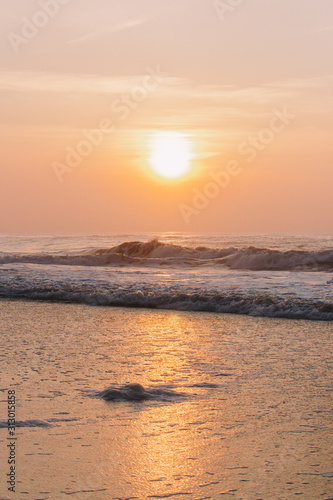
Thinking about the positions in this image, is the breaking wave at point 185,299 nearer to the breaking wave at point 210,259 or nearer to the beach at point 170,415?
the beach at point 170,415

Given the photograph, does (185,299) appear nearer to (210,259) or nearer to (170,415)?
(170,415)

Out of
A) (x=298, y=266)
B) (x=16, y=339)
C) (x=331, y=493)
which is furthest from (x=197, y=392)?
(x=298, y=266)

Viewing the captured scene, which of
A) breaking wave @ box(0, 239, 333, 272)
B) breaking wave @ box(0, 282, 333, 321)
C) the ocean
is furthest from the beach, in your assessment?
breaking wave @ box(0, 239, 333, 272)

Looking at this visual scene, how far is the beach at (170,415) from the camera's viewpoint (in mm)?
3404

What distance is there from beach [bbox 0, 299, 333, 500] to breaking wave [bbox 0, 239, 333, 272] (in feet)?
60.6

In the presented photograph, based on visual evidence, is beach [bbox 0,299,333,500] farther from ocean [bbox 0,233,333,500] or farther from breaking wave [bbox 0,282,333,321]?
breaking wave [bbox 0,282,333,321]

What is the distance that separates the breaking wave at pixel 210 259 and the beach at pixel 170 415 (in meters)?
18.5

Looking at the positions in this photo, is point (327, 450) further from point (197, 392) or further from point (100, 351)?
point (100, 351)

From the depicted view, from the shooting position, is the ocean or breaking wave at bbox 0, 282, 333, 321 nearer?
the ocean

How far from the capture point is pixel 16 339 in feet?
27.0

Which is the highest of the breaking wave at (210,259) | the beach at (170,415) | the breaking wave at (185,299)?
the breaking wave at (210,259)

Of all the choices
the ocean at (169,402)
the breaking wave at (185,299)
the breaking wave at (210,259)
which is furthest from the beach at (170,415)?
the breaking wave at (210,259)

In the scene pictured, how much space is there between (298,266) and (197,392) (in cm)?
2201

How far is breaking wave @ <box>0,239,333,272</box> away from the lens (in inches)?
1078
